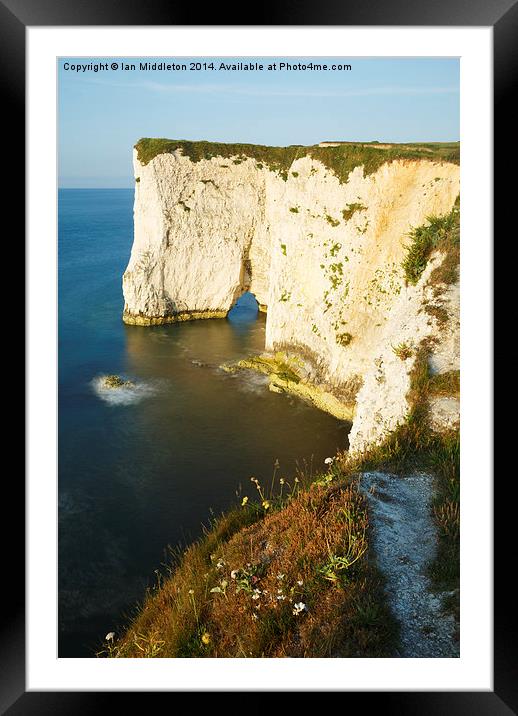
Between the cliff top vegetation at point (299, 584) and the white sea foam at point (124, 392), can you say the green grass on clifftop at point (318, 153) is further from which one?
the cliff top vegetation at point (299, 584)

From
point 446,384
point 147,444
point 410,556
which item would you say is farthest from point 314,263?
point 410,556

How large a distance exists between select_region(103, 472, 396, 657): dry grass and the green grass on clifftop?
1600 cm

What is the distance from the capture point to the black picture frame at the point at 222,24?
465 centimetres

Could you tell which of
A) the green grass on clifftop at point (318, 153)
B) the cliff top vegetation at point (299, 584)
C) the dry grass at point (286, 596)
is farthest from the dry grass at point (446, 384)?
the green grass on clifftop at point (318, 153)

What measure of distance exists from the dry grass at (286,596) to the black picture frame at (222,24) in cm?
83

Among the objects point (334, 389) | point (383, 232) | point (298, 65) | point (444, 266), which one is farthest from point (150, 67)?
point (334, 389)

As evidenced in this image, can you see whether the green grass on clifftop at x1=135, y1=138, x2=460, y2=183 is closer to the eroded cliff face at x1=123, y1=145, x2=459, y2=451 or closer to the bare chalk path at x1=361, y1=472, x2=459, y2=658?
the eroded cliff face at x1=123, y1=145, x2=459, y2=451

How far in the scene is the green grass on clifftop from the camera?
19375 millimetres

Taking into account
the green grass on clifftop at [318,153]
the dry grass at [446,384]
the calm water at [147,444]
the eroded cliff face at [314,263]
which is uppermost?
the green grass on clifftop at [318,153]

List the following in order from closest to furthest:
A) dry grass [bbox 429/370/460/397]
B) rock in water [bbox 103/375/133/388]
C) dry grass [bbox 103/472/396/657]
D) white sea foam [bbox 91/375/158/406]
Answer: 1. dry grass [bbox 103/472/396/657]
2. dry grass [bbox 429/370/460/397]
3. white sea foam [bbox 91/375/158/406]
4. rock in water [bbox 103/375/133/388]

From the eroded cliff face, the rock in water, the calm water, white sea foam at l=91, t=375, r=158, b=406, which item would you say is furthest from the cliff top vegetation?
the rock in water

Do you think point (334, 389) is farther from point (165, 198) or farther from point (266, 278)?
point (165, 198)

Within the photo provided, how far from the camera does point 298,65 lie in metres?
5.67

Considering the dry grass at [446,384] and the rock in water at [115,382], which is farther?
the rock in water at [115,382]
